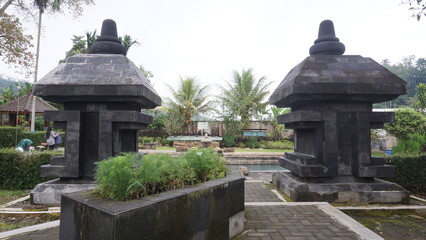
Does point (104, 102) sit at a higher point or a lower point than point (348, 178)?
higher

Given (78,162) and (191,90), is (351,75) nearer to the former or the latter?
(78,162)

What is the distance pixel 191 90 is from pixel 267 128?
8.98m

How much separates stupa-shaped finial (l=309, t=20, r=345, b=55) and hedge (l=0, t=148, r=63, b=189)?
7565 mm

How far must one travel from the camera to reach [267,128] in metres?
24.2

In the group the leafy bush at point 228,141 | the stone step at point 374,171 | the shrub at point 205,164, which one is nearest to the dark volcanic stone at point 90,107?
the shrub at point 205,164

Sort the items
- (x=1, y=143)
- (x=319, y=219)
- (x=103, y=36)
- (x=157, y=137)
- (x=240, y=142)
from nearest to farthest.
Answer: (x=319, y=219)
(x=103, y=36)
(x=1, y=143)
(x=240, y=142)
(x=157, y=137)

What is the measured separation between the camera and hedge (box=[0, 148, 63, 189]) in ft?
20.6

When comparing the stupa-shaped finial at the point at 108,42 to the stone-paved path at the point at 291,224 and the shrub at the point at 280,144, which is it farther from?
the shrub at the point at 280,144

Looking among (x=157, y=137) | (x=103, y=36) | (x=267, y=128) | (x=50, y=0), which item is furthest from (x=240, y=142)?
(x=50, y=0)

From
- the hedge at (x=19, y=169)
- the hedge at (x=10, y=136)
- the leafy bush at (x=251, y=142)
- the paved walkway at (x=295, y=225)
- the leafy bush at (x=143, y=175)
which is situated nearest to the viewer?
the leafy bush at (x=143, y=175)

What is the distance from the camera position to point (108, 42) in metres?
5.83

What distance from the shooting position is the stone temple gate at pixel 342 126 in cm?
520

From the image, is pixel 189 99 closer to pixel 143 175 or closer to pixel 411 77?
pixel 143 175

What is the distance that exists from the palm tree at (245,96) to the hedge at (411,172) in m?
16.3
